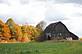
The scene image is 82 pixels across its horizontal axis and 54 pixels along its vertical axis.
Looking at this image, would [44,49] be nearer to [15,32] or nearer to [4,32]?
[4,32]

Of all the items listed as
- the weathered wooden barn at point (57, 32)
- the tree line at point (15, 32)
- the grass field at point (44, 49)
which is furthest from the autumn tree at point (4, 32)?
the grass field at point (44, 49)

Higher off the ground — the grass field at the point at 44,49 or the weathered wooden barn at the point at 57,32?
the weathered wooden barn at the point at 57,32

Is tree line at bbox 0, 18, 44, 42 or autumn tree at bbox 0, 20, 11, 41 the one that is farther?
tree line at bbox 0, 18, 44, 42

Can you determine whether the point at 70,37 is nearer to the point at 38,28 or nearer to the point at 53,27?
the point at 53,27

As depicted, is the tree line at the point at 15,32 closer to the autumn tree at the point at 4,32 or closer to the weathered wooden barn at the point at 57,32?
the autumn tree at the point at 4,32

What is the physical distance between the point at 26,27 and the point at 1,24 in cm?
2904

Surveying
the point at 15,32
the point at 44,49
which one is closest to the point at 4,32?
the point at 15,32

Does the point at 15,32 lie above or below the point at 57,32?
above

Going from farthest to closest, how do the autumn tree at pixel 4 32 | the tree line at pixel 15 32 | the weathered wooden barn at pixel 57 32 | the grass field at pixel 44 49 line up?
the tree line at pixel 15 32, the autumn tree at pixel 4 32, the weathered wooden barn at pixel 57 32, the grass field at pixel 44 49

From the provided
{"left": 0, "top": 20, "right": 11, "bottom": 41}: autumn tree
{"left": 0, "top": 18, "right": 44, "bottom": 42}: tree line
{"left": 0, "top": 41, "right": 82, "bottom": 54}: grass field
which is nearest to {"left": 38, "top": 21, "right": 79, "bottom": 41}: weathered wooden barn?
{"left": 0, "top": 18, "right": 44, "bottom": 42}: tree line

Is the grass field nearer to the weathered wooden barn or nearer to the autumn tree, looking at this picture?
the weathered wooden barn

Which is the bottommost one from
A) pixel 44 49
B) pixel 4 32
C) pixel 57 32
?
pixel 44 49

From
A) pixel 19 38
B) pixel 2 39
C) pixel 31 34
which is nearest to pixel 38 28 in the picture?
pixel 31 34

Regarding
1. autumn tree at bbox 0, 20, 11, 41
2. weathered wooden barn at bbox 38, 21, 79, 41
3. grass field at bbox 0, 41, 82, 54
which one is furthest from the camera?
autumn tree at bbox 0, 20, 11, 41
